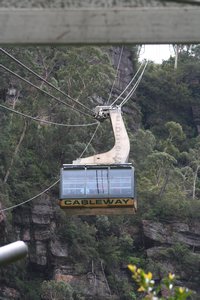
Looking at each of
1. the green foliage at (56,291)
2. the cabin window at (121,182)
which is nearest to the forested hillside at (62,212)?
the green foliage at (56,291)

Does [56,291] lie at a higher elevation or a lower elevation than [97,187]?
lower

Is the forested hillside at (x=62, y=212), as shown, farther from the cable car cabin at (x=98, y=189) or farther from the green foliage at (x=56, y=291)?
the cable car cabin at (x=98, y=189)

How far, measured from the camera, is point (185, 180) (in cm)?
4000

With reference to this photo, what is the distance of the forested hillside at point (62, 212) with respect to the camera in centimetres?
3077

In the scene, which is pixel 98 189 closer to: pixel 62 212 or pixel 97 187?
pixel 97 187

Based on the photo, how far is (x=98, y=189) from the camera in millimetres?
17844

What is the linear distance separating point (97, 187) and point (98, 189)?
5cm

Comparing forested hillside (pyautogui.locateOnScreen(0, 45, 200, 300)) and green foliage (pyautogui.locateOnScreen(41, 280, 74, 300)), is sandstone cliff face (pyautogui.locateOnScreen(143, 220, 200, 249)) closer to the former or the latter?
forested hillside (pyautogui.locateOnScreen(0, 45, 200, 300))

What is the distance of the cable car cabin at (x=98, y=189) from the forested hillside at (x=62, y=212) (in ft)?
30.2

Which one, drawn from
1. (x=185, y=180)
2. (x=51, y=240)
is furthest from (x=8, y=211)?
(x=185, y=180)

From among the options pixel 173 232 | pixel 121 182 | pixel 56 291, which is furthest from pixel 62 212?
pixel 121 182

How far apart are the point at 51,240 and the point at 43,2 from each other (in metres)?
28.8

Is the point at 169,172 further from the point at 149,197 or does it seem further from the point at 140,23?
the point at 140,23

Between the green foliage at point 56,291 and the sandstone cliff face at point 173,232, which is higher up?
the sandstone cliff face at point 173,232
